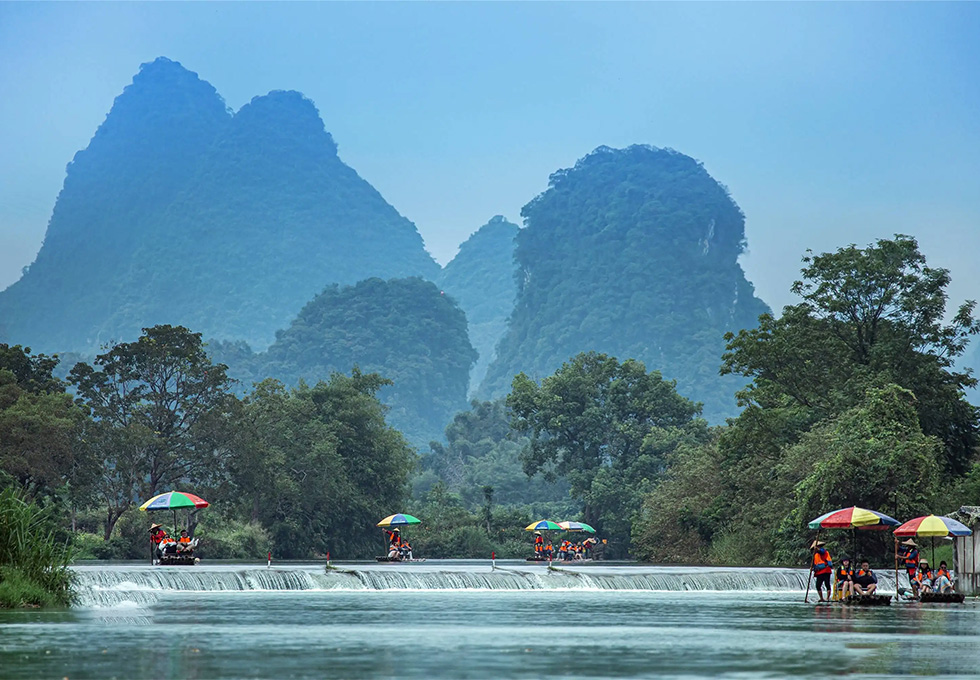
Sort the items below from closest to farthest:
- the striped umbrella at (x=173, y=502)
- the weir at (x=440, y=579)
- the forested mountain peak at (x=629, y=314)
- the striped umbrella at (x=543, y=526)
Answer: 1. the weir at (x=440, y=579)
2. the striped umbrella at (x=173, y=502)
3. the striped umbrella at (x=543, y=526)
4. the forested mountain peak at (x=629, y=314)

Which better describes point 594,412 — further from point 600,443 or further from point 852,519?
point 852,519

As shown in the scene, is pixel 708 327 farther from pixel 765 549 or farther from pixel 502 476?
pixel 765 549

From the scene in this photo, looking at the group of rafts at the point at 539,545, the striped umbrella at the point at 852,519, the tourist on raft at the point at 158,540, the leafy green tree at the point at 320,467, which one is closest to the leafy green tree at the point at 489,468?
the leafy green tree at the point at 320,467

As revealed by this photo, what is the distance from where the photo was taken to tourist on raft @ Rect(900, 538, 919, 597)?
32344mm

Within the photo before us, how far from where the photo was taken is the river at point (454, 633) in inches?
618

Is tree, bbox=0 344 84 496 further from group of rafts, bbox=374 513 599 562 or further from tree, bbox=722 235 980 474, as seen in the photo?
tree, bbox=722 235 980 474

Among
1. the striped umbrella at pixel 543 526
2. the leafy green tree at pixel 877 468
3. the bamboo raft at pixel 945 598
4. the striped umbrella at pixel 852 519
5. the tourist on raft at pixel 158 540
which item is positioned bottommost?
the bamboo raft at pixel 945 598

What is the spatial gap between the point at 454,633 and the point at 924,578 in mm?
15920

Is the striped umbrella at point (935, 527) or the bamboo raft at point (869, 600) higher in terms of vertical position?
the striped umbrella at point (935, 527)

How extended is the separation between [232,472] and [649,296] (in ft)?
431

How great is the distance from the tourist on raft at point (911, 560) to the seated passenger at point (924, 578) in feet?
0.41

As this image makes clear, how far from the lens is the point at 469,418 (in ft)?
389

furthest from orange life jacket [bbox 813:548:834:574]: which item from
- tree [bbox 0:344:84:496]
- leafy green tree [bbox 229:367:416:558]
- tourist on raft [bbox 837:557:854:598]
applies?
leafy green tree [bbox 229:367:416:558]

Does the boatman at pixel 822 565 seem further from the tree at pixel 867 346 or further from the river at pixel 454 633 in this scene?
the tree at pixel 867 346
